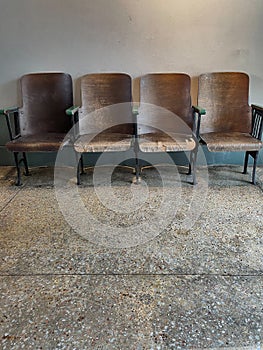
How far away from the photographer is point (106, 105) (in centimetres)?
295

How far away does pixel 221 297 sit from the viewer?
1440 mm

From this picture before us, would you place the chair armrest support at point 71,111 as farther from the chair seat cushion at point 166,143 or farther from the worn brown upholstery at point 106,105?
the chair seat cushion at point 166,143

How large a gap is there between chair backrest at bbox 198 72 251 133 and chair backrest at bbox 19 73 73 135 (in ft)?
4.46

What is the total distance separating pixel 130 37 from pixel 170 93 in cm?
68

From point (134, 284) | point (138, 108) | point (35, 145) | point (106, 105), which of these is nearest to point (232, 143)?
point (138, 108)

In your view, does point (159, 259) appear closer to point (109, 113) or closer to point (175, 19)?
point (109, 113)

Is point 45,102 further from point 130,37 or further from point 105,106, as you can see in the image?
point 130,37

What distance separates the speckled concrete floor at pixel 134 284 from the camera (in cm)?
125

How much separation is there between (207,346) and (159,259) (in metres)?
0.59

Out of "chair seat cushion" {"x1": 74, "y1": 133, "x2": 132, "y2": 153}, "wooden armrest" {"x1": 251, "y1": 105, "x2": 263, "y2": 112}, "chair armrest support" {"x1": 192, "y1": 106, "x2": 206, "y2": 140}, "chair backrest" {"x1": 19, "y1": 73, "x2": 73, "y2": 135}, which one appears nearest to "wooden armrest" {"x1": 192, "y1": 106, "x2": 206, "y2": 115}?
"chair armrest support" {"x1": 192, "y1": 106, "x2": 206, "y2": 140}

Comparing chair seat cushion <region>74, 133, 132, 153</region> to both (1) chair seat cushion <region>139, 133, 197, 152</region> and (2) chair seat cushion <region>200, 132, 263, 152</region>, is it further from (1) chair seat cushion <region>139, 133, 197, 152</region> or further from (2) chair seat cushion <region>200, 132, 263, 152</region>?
(2) chair seat cushion <region>200, 132, 263, 152</region>

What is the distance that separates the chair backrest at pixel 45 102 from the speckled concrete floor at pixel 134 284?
995mm

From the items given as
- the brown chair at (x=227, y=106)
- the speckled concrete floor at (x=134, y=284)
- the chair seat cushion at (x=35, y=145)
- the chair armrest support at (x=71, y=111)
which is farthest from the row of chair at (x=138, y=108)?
the speckled concrete floor at (x=134, y=284)

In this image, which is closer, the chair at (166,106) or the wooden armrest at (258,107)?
the wooden armrest at (258,107)
